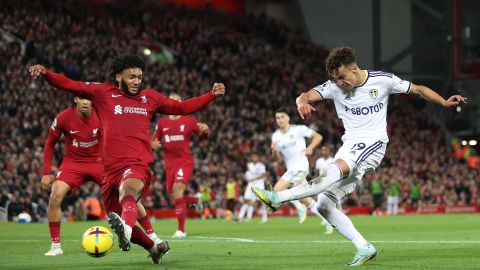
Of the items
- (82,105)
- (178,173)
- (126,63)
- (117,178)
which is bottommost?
(117,178)

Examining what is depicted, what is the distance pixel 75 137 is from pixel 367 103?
5.12 metres

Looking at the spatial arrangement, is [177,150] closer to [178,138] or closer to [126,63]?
[178,138]

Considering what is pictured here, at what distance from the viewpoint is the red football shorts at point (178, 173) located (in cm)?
1914

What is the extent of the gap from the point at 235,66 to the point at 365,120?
3443cm

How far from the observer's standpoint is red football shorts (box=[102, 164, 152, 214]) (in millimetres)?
10492

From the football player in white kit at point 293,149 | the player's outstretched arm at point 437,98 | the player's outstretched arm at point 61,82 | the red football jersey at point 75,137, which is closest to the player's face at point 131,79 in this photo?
the player's outstretched arm at point 61,82

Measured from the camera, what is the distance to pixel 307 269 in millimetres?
9828

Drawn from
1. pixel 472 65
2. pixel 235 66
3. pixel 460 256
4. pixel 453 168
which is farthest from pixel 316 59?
pixel 460 256

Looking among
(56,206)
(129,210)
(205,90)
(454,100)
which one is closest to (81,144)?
(56,206)

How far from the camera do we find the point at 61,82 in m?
10.2

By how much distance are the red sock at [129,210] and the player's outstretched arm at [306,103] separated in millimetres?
2099

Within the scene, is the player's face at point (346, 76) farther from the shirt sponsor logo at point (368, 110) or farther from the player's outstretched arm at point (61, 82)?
the player's outstretched arm at point (61, 82)

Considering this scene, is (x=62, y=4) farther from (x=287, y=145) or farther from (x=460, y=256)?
(x=460, y=256)

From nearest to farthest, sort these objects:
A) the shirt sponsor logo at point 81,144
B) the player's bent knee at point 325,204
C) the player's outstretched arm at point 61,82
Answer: the player's outstretched arm at point 61,82
the player's bent knee at point 325,204
the shirt sponsor logo at point 81,144
